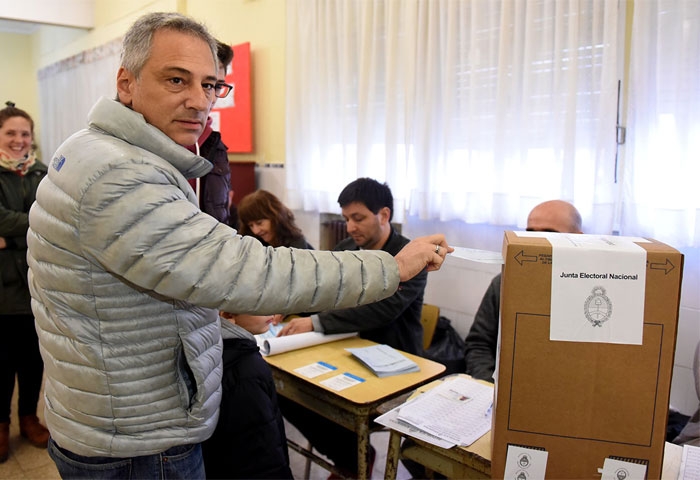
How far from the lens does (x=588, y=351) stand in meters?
1.00

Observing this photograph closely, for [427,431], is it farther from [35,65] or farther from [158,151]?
[35,65]

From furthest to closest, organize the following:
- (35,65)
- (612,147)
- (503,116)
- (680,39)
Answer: (35,65)
(503,116)
(612,147)
(680,39)

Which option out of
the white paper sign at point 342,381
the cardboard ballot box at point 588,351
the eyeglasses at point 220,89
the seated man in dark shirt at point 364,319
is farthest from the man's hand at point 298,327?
the cardboard ballot box at point 588,351

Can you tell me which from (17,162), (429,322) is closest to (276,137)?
(17,162)

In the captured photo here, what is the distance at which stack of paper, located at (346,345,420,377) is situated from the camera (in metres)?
1.88

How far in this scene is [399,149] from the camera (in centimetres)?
336

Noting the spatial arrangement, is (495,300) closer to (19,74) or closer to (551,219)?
(551,219)

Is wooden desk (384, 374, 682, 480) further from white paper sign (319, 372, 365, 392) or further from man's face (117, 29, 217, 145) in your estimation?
man's face (117, 29, 217, 145)

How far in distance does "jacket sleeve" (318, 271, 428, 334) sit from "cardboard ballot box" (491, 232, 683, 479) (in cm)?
121

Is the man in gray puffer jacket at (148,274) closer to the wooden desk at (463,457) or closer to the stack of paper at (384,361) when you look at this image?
the wooden desk at (463,457)

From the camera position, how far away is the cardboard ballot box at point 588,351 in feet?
3.19

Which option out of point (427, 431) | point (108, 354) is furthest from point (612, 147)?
point (108, 354)

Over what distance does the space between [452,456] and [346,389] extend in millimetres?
484

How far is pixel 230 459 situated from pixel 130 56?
3.15ft
